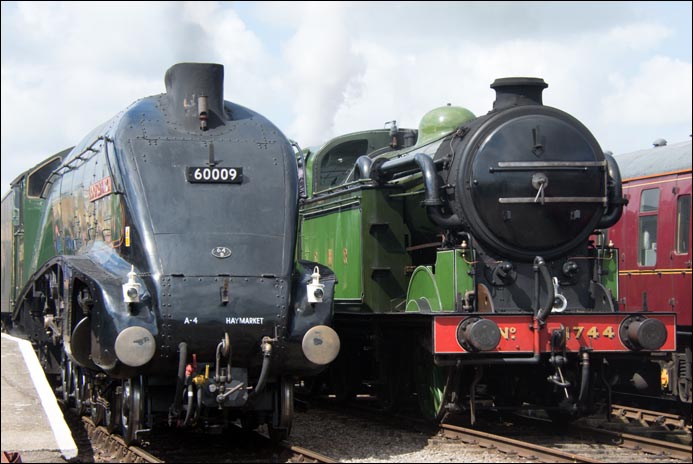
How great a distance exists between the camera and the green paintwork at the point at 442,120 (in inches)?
455

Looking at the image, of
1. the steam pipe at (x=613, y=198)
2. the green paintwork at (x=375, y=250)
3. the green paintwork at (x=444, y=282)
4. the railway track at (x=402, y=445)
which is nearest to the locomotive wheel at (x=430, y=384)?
the railway track at (x=402, y=445)

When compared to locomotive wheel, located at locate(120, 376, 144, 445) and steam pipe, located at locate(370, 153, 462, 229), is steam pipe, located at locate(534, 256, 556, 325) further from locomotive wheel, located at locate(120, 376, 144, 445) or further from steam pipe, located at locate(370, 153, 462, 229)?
locomotive wheel, located at locate(120, 376, 144, 445)

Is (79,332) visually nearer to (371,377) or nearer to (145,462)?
(145,462)

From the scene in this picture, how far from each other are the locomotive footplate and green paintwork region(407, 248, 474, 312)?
57 centimetres

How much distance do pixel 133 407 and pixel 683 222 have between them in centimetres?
740

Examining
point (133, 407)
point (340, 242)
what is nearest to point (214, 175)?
point (133, 407)

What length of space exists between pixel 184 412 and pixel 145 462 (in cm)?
52

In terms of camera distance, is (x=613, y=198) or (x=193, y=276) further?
(x=613, y=198)

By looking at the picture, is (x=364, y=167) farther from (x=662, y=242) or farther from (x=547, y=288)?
(x=662, y=242)

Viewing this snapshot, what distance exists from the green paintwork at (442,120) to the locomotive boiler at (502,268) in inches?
11.5

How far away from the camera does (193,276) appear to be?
8211mm

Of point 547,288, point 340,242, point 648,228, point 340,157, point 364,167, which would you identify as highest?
point 340,157

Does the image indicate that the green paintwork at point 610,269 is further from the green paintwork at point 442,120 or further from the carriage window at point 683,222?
the carriage window at point 683,222

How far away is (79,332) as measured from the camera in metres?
8.67
